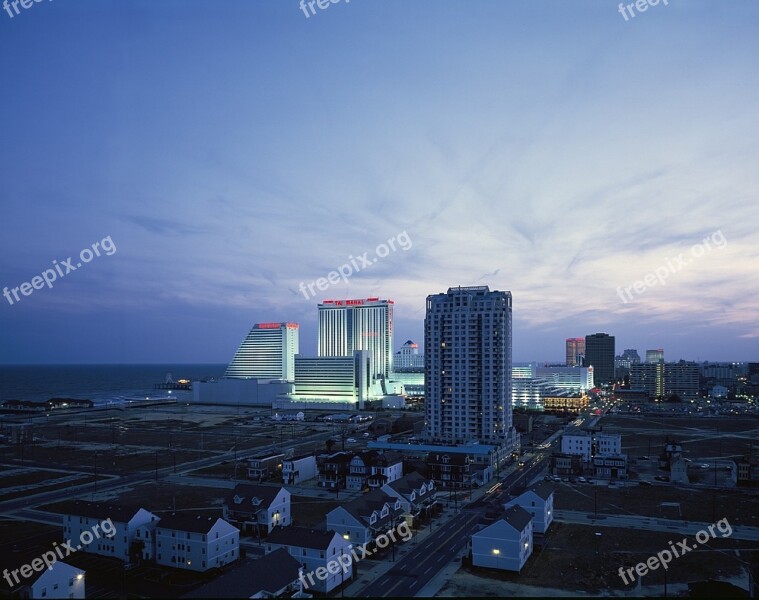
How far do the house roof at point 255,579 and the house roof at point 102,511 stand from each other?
622 inches

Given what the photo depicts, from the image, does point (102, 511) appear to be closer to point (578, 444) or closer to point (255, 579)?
point (255, 579)

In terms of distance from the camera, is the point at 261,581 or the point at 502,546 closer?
the point at 261,581

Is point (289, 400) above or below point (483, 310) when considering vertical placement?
below

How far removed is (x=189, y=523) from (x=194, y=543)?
167 centimetres

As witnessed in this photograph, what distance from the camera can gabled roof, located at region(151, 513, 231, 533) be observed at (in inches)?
1758

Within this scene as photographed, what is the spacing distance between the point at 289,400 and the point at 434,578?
15532cm

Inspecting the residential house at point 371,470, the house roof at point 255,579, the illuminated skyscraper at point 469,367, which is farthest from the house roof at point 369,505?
the illuminated skyscraper at point 469,367

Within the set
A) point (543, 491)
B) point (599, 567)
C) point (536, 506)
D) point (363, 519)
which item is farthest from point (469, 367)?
point (599, 567)

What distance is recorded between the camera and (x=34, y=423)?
143 m

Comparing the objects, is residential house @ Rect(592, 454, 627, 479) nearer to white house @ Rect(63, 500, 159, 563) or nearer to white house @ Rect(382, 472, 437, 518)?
white house @ Rect(382, 472, 437, 518)

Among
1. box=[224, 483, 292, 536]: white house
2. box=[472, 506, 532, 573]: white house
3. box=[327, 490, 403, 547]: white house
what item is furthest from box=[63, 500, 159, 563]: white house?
box=[472, 506, 532, 573]: white house

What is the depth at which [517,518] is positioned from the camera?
152ft

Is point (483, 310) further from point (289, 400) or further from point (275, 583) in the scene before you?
point (289, 400)

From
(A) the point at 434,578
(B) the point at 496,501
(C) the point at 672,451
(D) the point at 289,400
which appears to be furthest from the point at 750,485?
(D) the point at 289,400
